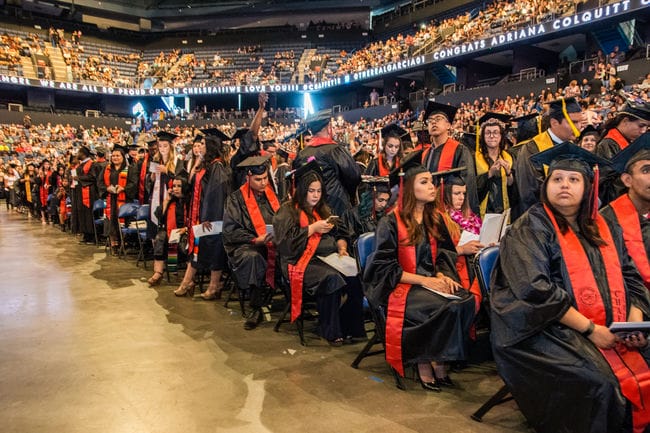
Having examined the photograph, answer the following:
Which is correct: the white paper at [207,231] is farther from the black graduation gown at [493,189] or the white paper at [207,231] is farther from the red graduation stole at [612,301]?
the red graduation stole at [612,301]

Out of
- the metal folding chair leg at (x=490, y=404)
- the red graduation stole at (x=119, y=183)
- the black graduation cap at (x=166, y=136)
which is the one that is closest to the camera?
the metal folding chair leg at (x=490, y=404)

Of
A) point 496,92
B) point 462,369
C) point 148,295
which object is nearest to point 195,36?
point 496,92

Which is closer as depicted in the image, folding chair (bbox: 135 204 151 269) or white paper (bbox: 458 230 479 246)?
white paper (bbox: 458 230 479 246)

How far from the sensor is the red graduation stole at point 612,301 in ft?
7.20

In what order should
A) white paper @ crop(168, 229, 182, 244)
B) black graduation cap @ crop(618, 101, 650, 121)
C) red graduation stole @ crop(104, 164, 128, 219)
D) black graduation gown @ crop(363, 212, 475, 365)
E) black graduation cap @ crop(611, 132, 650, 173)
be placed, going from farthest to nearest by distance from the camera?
red graduation stole @ crop(104, 164, 128, 219)
white paper @ crop(168, 229, 182, 244)
black graduation cap @ crop(618, 101, 650, 121)
black graduation gown @ crop(363, 212, 475, 365)
black graduation cap @ crop(611, 132, 650, 173)

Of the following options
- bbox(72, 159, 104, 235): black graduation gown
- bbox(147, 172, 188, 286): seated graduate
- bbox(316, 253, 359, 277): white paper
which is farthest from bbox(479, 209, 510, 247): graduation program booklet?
bbox(72, 159, 104, 235): black graduation gown

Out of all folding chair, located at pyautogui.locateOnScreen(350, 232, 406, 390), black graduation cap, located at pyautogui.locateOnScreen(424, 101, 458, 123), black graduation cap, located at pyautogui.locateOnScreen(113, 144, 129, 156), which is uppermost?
black graduation cap, located at pyautogui.locateOnScreen(424, 101, 458, 123)

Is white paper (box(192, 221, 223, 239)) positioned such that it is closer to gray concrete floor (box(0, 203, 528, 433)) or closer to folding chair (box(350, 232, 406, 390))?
gray concrete floor (box(0, 203, 528, 433))

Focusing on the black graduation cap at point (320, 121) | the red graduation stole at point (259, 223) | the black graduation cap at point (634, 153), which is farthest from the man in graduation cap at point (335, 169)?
the black graduation cap at point (634, 153)

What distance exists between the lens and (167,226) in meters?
6.18

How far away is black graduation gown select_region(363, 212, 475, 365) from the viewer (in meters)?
3.05

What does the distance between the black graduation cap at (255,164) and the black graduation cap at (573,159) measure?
276 cm

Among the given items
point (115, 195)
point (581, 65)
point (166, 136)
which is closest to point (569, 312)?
point (166, 136)

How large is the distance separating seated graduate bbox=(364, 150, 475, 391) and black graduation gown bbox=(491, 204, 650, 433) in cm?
54
